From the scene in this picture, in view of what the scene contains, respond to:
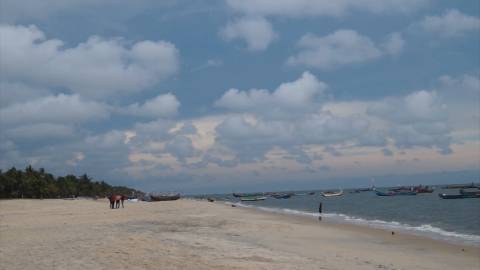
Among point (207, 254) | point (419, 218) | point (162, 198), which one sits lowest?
point (419, 218)

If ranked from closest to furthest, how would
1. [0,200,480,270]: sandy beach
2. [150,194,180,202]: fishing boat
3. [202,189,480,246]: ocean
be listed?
1. [0,200,480,270]: sandy beach
2. [202,189,480,246]: ocean
3. [150,194,180,202]: fishing boat

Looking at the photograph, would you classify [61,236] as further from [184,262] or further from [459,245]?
[459,245]

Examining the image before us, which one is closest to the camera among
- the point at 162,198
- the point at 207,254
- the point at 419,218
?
the point at 207,254

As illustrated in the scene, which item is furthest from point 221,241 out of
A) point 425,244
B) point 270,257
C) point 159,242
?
point 425,244

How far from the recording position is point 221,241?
21.6 meters

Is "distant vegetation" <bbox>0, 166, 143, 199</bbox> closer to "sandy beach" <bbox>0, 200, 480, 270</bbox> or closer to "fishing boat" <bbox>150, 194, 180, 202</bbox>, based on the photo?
"fishing boat" <bbox>150, 194, 180, 202</bbox>

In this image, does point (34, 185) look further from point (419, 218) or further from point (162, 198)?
point (419, 218)

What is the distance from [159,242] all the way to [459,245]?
17.2 meters

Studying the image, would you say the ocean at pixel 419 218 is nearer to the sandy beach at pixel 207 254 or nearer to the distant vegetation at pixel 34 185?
the sandy beach at pixel 207 254

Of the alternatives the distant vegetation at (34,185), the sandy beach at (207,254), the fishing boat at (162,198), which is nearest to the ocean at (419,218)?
the sandy beach at (207,254)

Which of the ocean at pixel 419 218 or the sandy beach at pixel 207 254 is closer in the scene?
the sandy beach at pixel 207 254

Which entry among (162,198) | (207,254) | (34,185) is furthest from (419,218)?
(34,185)

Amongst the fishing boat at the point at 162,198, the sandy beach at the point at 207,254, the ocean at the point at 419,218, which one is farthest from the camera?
the fishing boat at the point at 162,198

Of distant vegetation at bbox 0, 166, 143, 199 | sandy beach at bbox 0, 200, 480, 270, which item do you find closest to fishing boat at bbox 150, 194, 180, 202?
distant vegetation at bbox 0, 166, 143, 199
